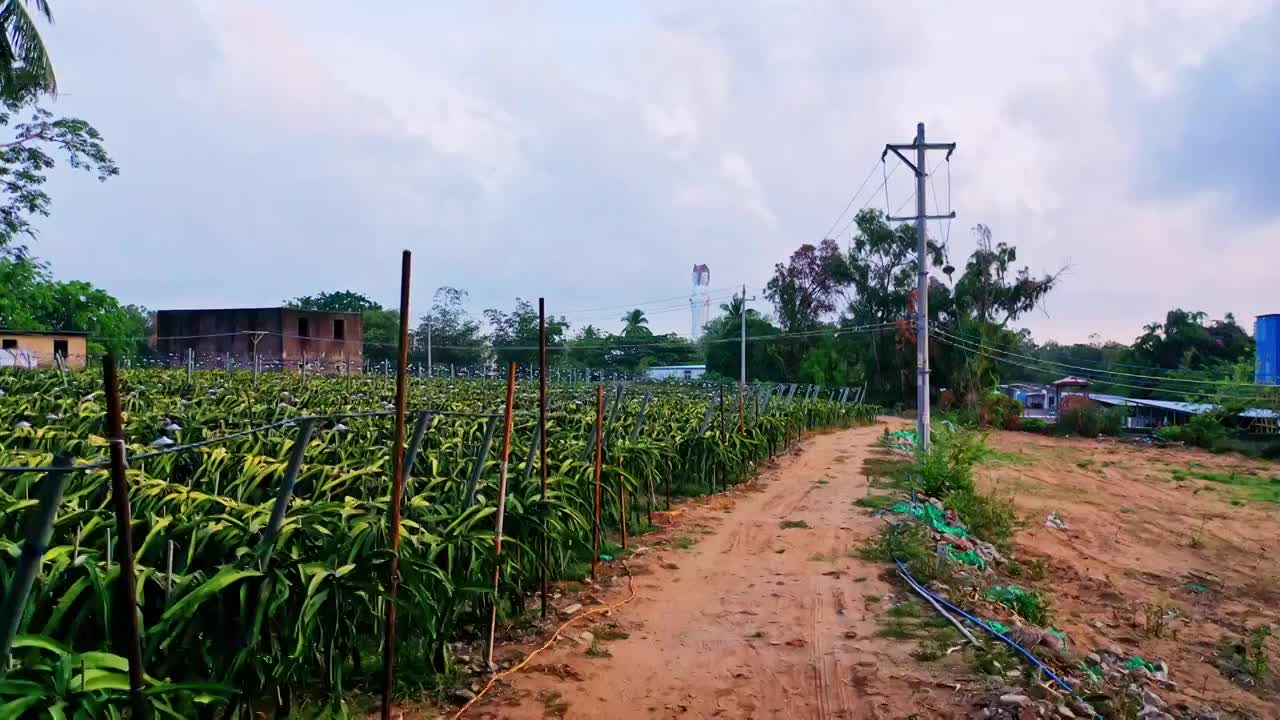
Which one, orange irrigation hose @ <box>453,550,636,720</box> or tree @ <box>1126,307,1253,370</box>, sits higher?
tree @ <box>1126,307,1253,370</box>

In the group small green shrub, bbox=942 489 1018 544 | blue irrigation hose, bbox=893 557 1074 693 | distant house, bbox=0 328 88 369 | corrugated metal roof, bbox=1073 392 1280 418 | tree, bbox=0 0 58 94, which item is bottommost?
small green shrub, bbox=942 489 1018 544

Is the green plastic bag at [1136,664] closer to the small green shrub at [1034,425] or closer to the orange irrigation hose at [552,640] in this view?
the orange irrigation hose at [552,640]

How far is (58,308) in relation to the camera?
35938 millimetres

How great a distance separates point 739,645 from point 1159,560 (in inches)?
287

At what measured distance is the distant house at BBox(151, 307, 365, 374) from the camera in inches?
1438

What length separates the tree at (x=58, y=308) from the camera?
3195 centimetres

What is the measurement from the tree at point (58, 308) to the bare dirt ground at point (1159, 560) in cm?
3217

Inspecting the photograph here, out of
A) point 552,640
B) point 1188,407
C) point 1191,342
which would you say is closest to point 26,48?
point 552,640

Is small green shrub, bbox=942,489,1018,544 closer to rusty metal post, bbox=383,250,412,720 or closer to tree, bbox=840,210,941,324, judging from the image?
rusty metal post, bbox=383,250,412,720

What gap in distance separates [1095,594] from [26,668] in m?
8.23

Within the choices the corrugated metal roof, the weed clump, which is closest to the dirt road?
the weed clump

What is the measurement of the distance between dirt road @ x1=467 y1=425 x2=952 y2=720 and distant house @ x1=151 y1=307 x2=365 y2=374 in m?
31.0

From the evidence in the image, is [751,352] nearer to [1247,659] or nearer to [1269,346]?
[1269,346]

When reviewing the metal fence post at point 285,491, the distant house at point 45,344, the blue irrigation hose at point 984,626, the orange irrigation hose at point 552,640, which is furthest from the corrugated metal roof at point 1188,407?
the distant house at point 45,344
